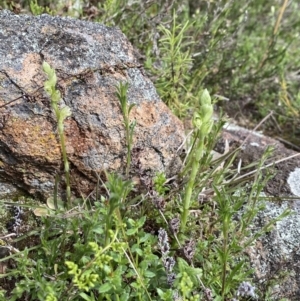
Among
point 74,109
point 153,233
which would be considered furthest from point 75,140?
point 153,233

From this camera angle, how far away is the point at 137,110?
1.82m

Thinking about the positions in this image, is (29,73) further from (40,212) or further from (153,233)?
(153,233)

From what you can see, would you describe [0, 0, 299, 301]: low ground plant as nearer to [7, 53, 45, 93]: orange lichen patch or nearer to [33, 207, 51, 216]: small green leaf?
[33, 207, 51, 216]: small green leaf

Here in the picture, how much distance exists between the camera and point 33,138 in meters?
1.69

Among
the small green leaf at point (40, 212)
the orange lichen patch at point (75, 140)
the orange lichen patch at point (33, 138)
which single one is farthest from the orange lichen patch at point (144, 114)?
the small green leaf at point (40, 212)

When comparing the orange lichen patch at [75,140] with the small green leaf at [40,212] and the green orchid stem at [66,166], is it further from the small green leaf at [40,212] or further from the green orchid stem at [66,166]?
the small green leaf at [40,212]

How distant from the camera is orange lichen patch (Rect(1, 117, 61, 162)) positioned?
1.67 metres

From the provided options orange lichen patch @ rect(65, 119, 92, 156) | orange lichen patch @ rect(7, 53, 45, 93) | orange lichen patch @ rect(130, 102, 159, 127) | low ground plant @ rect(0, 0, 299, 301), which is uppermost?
orange lichen patch @ rect(7, 53, 45, 93)

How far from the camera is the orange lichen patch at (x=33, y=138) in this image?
1.67 m

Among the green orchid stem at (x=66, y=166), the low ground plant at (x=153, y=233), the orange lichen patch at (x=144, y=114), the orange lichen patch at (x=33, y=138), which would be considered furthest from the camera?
the orange lichen patch at (x=144, y=114)

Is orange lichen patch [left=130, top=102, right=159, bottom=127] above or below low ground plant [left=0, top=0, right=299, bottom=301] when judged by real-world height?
above

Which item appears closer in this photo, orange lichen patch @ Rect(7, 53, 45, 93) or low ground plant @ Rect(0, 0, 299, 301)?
low ground plant @ Rect(0, 0, 299, 301)

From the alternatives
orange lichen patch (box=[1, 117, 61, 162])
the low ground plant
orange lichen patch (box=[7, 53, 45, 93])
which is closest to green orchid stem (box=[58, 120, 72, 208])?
the low ground plant

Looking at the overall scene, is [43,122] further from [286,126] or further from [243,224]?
[286,126]
